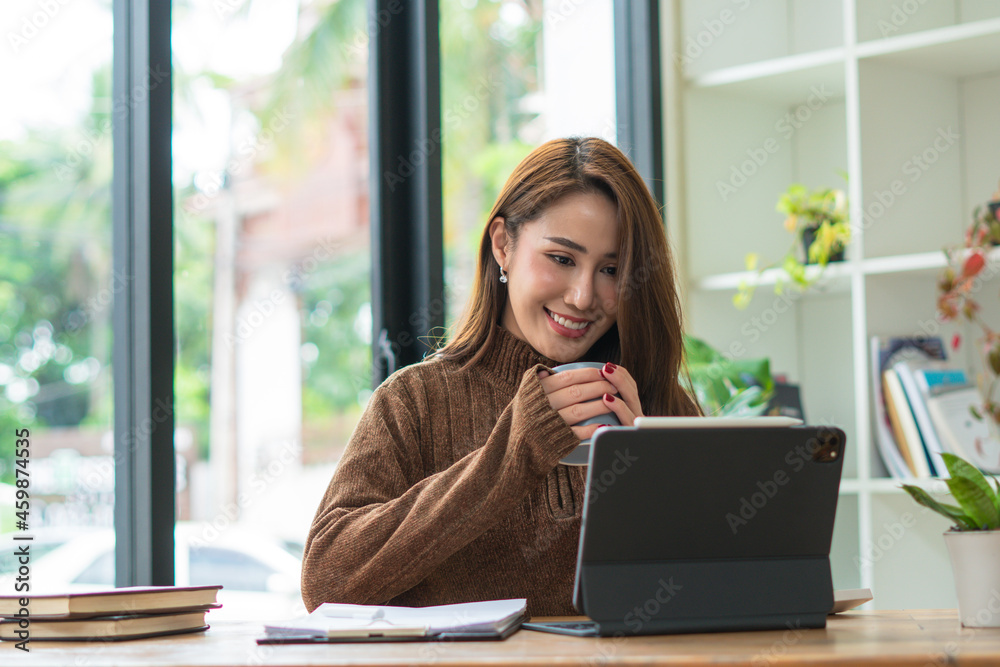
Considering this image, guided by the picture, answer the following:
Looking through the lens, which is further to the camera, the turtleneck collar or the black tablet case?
the turtleneck collar

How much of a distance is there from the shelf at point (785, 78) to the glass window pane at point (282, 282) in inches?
155

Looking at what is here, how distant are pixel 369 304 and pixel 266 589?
9.70 ft

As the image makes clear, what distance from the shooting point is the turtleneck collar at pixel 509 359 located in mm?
1543

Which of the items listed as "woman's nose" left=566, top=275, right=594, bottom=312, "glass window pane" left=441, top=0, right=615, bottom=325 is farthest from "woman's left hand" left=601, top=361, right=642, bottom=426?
"glass window pane" left=441, top=0, right=615, bottom=325

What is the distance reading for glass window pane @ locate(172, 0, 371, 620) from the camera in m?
7.12

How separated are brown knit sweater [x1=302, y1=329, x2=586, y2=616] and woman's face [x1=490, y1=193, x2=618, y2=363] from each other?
0.23 feet

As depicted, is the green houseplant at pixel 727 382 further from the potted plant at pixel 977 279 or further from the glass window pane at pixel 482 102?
the glass window pane at pixel 482 102

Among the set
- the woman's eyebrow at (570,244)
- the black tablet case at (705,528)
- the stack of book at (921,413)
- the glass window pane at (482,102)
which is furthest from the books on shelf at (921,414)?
the glass window pane at (482,102)

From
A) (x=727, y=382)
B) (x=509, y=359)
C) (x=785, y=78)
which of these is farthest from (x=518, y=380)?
(x=785, y=78)

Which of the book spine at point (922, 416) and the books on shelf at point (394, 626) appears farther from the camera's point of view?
the book spine at point (922, 416)

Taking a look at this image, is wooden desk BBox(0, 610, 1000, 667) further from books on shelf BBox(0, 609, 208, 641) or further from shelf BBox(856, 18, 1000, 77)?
shelf BBox(856, 18, 1000, 77)

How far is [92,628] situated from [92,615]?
0.05 ft

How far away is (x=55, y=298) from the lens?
2.65 m

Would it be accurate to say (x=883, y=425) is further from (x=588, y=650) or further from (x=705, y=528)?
(x=588, y=650)
